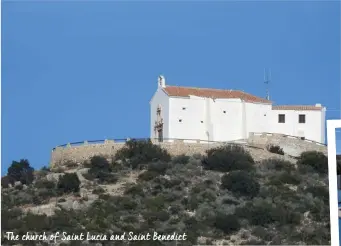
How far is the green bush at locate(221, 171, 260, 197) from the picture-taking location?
3300cm

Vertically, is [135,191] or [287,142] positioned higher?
[287,142]

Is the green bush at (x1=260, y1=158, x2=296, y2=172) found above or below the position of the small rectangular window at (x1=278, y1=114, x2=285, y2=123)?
below

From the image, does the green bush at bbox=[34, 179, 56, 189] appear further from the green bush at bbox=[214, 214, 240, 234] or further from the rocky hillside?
the green bush at bbox=[214, 214, 240, 234]

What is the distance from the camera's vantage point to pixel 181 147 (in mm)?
38844

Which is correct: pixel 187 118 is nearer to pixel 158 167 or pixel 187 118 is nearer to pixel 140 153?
pixel 140 153

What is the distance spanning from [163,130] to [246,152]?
16.8 ft

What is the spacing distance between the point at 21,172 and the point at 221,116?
1189 centimetres

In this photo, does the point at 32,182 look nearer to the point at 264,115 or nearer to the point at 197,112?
the point at 197,112

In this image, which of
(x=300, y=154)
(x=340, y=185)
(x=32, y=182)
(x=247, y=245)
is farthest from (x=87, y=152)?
(x=340, y=185)

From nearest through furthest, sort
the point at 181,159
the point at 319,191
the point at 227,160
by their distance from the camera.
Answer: the point at 319,191
the point at 227,160
the point at 181,159

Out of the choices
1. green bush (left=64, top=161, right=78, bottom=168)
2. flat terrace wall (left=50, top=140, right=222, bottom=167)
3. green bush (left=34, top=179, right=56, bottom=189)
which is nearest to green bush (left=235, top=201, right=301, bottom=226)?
flat terrace wall (left=50, top=140, right=222, bottom=167)

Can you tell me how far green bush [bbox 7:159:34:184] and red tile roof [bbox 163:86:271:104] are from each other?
30.0ft

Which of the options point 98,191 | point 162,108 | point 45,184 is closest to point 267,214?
point 98,191

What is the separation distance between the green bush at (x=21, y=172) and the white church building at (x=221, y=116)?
25.2 ft
